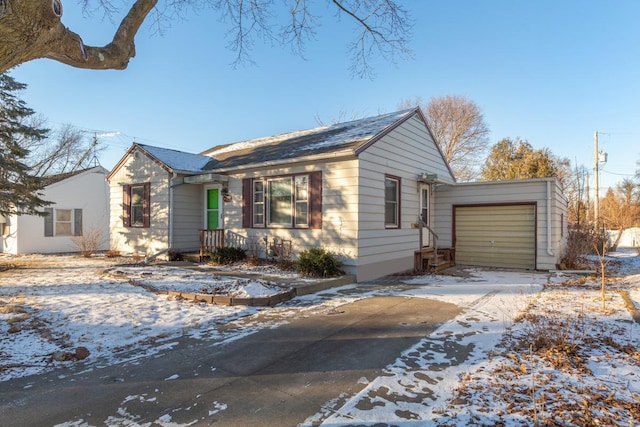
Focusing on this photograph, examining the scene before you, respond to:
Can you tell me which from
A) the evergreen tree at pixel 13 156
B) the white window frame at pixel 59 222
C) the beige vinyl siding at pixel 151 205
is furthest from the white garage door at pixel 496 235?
the white window frame at pixel 59 222

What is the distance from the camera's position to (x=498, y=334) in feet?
15.4

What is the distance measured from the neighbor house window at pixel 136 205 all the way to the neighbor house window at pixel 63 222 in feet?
14.9

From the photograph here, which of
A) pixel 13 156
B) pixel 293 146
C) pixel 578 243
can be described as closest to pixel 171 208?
pixel 293 146

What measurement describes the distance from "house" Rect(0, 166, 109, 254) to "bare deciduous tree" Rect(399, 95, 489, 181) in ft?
82.0

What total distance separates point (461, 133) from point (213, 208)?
24242 mm

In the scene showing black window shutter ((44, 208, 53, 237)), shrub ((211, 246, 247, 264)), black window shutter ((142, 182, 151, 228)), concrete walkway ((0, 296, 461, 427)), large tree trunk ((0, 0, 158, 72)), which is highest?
large tree trunk ((0, 0, 158, 72))

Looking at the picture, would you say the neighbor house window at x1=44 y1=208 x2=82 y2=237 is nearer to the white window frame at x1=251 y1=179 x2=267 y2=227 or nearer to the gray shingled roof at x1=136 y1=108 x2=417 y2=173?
the gray shingled roof at x1=136 y1=108 x2=417 y2=173

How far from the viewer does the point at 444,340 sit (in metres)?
4.53

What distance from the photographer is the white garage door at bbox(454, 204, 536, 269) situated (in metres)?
11.7

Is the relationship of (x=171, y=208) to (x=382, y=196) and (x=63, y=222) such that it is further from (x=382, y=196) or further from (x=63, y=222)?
(x=63, y=222)

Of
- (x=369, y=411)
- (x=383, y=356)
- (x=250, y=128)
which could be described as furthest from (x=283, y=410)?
(x=250, y=128)

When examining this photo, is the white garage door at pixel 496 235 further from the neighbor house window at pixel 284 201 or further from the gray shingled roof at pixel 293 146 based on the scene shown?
the neighbor house window at pixel 284 201

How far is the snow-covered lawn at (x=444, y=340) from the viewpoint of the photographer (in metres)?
2.86

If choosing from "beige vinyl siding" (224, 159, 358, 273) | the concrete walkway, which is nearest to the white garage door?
"beige vinyl siding" (224, 159, 358, 273)
